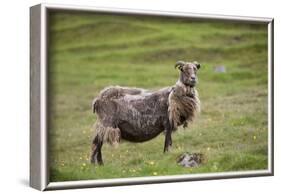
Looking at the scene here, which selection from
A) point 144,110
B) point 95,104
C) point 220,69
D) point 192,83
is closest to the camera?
point 95,104

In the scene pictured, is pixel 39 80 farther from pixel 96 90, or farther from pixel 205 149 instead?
pixel 205 149

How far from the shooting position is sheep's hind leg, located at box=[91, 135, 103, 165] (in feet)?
26.5

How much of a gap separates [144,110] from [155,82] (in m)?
0.37

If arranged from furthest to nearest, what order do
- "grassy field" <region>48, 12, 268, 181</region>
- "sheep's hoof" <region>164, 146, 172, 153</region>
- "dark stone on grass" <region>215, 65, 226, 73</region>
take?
"dark stone on grass" <region>215, 65, 226, 73</region> → "sheep's hoof" <region>164, 146, 172, 153</region> → "grassy field" <region>48, 12, 268, 181</region>

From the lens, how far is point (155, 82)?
27.6ft

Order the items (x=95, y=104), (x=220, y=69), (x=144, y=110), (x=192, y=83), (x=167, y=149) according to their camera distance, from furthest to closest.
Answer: (x=220, y=69) < (x=192, y=83) < (x=167, y=149) < (x=144, y=110) < (x=95, y=104)

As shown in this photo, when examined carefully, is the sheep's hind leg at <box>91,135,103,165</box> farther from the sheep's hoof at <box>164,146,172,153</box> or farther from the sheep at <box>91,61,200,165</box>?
the sheep's hoof at <box>164,146,172,153</box>

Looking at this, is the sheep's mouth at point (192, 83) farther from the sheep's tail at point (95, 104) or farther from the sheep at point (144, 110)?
the sheep's tail at point (95, 104)

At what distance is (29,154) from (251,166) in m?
2.90

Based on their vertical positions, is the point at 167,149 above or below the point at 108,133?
below

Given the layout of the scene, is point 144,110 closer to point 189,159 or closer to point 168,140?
point 168,140

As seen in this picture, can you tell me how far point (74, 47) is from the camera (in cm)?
797

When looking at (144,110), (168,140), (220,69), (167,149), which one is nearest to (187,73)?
(220,69)

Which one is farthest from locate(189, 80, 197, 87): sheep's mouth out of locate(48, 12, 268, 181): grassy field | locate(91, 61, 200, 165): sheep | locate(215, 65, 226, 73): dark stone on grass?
locate(215, 65, 226, 73): dark stone on grass
